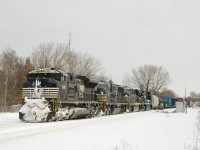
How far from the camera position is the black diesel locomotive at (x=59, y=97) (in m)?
20.5

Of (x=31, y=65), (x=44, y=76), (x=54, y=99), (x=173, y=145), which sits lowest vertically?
(x=173, y=145)

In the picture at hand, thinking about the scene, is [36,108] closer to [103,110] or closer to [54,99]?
[54,99]

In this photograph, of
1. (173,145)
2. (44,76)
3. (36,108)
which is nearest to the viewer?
(173,145)

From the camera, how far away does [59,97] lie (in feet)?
71.7

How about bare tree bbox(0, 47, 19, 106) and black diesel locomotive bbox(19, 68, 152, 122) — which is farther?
bare tree bbox(0, 47, 19, 106)

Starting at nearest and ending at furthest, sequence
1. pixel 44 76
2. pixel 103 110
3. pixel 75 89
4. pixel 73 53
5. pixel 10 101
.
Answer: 1. pixel 44 76
2. pixel 75 89
3. pixel 103 110
4. pixel 10 101
5. pixel 73 53

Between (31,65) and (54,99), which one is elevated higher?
(31,65)

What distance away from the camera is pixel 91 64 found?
7106 centimetres

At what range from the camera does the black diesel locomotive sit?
805 inches

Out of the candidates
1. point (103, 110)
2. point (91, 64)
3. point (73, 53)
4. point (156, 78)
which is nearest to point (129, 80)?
point (156, 78)

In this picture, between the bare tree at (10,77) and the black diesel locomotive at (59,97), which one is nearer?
the black diesel locomotive at (59,97)

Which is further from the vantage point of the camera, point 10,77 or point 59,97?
point 10,77

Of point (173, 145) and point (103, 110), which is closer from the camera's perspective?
point (173, 145)

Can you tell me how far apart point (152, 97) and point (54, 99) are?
3679 cm
